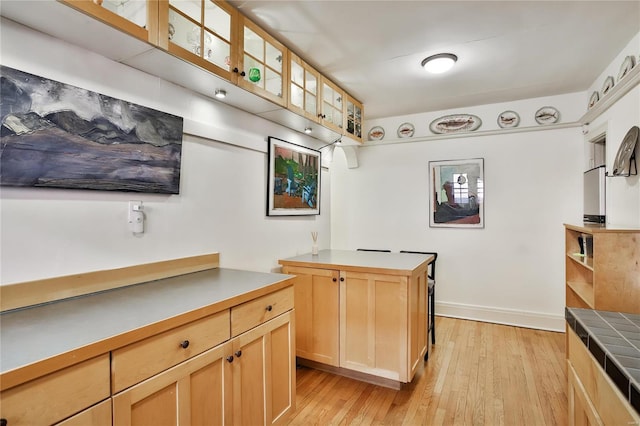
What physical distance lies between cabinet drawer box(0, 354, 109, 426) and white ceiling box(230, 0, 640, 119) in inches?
76.4

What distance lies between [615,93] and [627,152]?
1.84 feet

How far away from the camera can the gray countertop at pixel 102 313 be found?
91cm

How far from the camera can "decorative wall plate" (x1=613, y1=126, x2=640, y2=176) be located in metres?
2.23

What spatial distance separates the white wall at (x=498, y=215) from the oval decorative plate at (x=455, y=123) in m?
0.10

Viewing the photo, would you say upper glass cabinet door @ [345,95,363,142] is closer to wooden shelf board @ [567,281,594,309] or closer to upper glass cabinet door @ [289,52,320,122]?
upper glass cabinet door @ [289,52,320,122]

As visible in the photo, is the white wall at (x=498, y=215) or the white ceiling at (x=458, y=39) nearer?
the white ceiling at (x=458, y=39)

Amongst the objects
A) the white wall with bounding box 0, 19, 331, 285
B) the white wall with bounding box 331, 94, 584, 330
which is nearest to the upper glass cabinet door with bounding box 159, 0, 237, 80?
the white wall with bounding box 0, 19, 331, 285

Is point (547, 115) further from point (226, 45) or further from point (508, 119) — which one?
point (226, 45)

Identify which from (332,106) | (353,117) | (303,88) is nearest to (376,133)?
(353,117)

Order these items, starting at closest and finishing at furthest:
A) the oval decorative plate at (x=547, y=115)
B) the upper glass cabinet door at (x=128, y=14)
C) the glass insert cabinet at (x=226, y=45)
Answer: the upper glass cabinet door at (x=128, y=14) → the glass insert cabinet at (x=226, y=45) → the oval decorative plate at (x=547, y=115)

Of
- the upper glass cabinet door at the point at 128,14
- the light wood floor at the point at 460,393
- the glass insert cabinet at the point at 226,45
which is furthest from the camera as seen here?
the light wood floor at the point at 460,393

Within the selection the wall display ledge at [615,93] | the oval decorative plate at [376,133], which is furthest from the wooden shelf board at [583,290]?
the oval decorative plate at [376,133]

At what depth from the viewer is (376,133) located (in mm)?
4387

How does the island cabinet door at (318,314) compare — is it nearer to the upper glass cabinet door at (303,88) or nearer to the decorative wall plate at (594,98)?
the upper glass cabinet door at (303,88)
